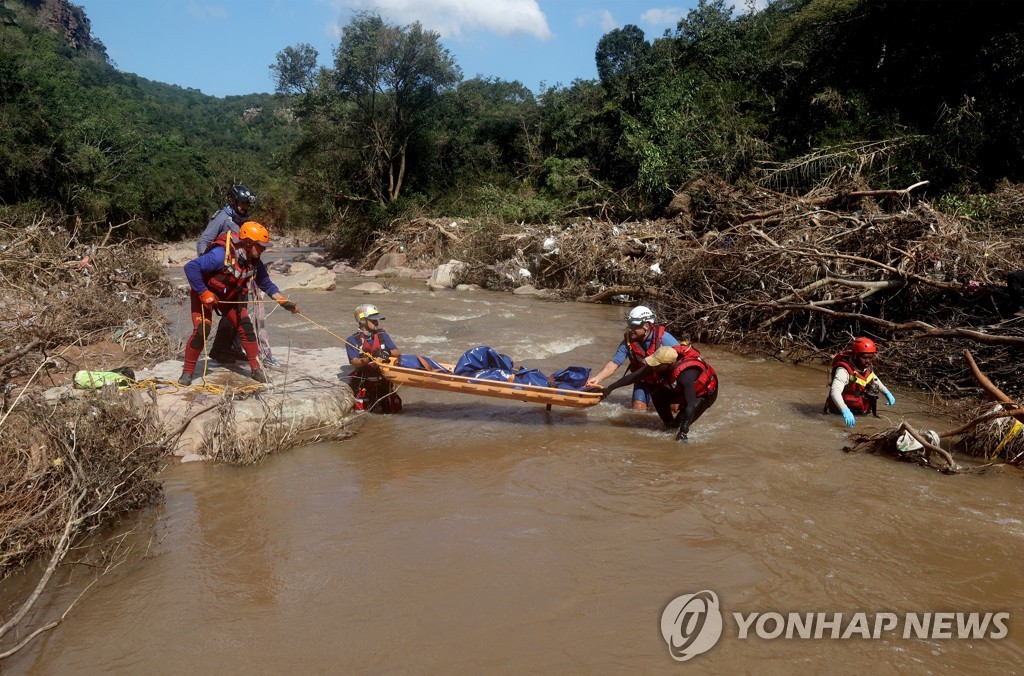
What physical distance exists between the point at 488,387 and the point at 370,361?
1064 mm

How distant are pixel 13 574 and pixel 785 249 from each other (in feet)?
27.3


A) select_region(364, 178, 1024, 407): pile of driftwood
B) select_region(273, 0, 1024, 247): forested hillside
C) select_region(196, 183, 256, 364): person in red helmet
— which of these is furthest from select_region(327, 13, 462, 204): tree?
select_region(196, 183, 256, 364): person in red helmet

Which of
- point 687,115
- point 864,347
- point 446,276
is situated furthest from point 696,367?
point 687,115

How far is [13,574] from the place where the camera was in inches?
133

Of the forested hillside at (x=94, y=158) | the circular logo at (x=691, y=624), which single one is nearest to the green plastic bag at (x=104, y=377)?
the circular logo at (x=691, y=624)

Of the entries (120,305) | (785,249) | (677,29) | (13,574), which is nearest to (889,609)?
(13,574)

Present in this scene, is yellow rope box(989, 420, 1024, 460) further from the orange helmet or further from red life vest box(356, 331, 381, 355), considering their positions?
the orange helmet

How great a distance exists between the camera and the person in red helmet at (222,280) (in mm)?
5820

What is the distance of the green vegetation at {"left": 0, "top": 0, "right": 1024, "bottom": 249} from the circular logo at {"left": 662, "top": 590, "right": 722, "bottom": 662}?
30.2 feet

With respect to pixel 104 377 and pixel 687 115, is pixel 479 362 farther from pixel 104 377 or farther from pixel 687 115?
pixel 687 115

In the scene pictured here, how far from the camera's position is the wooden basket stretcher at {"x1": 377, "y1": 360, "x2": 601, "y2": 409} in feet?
18.6

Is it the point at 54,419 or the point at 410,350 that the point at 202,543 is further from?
the point at 410,350

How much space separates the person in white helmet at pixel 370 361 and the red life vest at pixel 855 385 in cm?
410

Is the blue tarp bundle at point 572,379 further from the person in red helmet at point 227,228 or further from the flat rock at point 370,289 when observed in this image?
the flat rock at point 370,289
